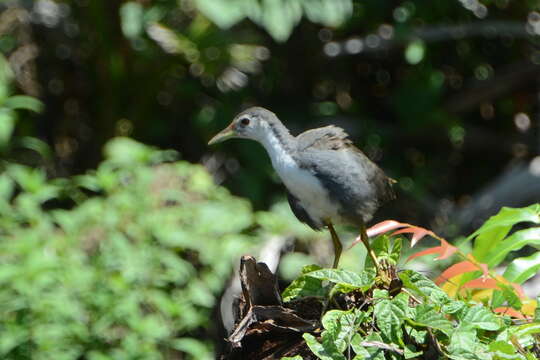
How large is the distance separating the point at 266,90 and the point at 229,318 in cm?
332

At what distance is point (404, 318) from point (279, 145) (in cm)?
104

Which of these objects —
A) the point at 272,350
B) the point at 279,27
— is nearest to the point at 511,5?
the point at 279,27

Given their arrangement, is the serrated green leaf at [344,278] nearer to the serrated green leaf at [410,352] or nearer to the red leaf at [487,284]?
the serrated green leaf at [410,352]

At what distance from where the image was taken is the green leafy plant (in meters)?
2.13

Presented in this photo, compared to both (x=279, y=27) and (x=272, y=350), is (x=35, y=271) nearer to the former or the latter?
(x=272, y=350)

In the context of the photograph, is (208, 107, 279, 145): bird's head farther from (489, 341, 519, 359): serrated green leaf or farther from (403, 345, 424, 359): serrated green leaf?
(489, 341, 519, 359): serrated green leaf

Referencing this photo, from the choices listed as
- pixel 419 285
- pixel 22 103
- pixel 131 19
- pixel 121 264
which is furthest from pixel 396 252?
pixel 131 19

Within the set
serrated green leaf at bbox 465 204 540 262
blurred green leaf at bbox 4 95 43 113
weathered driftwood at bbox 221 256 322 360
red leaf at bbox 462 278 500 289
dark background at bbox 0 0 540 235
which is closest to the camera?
weathered driftwood at bbox 221 256 322 360

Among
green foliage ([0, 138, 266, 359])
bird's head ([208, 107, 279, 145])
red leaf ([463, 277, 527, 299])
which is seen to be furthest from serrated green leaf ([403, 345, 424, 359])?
green foliage ([0, 138, 266, 359])

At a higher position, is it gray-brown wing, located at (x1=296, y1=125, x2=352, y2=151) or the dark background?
gray-brown wing, located at (x1=296, y1=125, x2=352, y2=151)

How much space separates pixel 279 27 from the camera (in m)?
5.77

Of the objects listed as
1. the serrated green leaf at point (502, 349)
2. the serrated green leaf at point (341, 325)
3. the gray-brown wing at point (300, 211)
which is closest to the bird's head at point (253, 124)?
the gray-brown wing at point (300, 211)

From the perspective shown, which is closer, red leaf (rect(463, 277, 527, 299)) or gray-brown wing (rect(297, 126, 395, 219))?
red leaf (rect(463, 277, 527, 299))

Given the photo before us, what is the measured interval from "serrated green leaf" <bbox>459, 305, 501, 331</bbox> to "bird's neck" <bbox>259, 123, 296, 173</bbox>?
94cm
